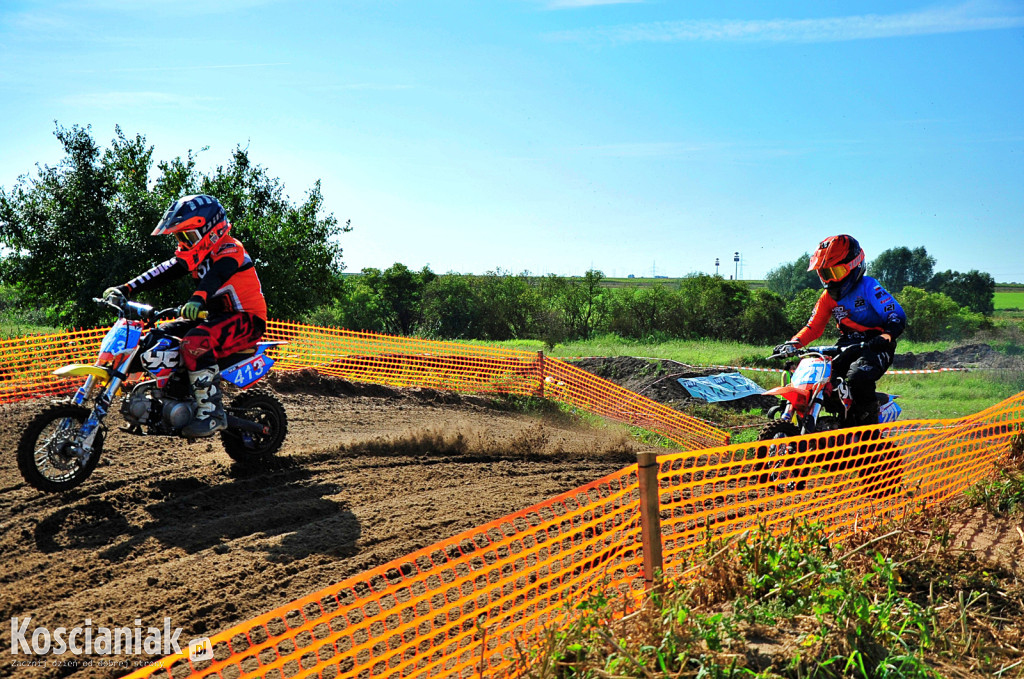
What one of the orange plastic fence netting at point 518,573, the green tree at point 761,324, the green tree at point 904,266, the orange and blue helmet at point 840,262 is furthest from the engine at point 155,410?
the green tree at point 904,266

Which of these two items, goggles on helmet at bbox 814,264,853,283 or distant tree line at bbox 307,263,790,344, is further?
distant tree line at bbox 307,263,790,344

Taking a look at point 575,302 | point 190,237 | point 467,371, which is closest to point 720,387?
point 467,371

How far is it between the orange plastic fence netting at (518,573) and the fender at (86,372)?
3.15 m

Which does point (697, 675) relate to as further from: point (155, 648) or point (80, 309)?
point (80, 309)

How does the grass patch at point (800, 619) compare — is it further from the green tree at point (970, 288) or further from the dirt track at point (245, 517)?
the green tree at point (970, 288)

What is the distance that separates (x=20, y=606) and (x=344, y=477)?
308cm

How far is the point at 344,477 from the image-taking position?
7.29 m

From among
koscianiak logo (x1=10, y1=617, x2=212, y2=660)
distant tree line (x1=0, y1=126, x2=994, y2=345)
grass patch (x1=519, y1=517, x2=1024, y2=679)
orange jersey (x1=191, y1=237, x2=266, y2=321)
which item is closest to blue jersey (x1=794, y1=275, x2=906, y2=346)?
grass patch (x1=519, y1=517, x2=1024, y2=679)

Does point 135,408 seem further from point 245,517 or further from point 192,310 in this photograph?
point 245,517

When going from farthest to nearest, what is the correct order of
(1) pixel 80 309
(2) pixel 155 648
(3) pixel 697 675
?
(1) pixel 80 309, (2) pixel 155 648, (3) pixel 697 675

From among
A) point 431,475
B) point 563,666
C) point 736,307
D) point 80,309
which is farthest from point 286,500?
point 736,307

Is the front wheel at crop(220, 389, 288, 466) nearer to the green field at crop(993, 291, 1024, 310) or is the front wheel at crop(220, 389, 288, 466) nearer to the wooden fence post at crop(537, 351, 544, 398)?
the wooden fence post at crop(537, 351, 544, 398)

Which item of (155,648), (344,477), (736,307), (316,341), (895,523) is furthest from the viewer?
(736,307)

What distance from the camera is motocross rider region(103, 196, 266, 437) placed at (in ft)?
22.5
